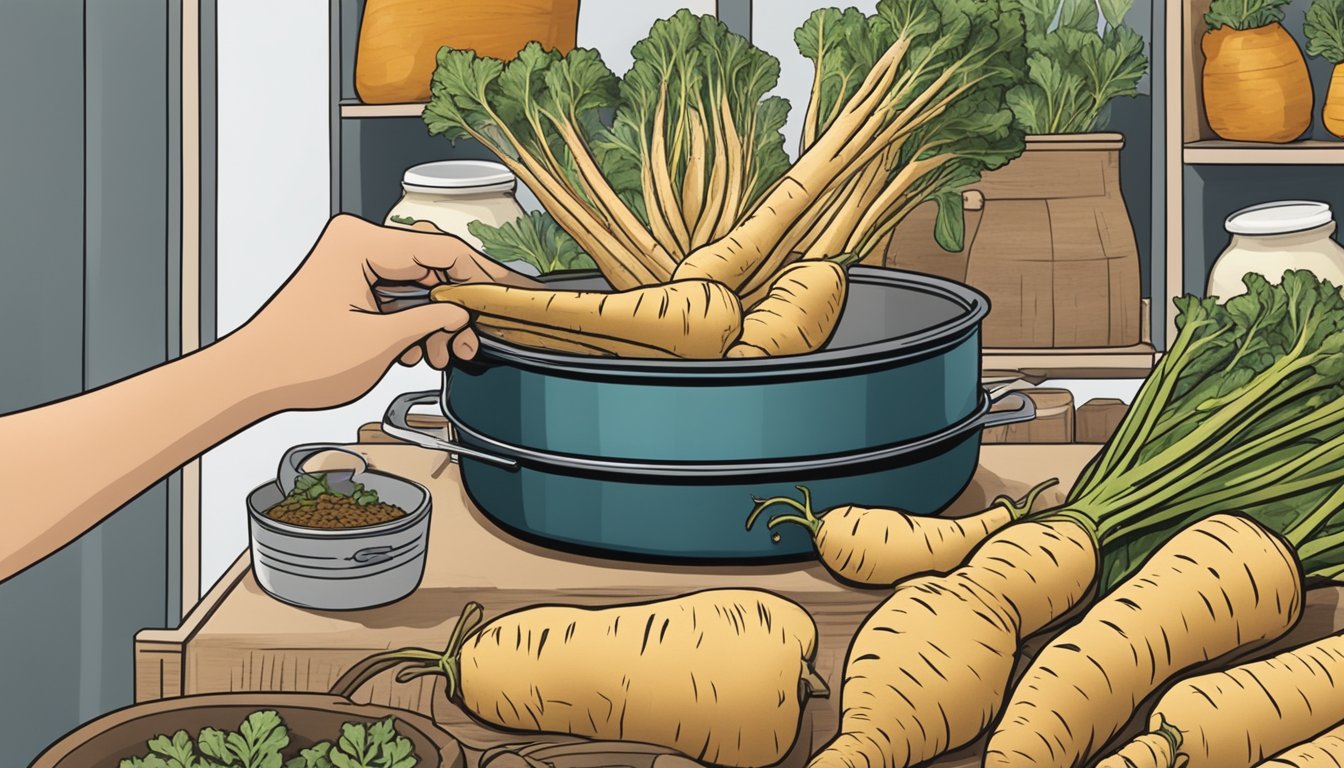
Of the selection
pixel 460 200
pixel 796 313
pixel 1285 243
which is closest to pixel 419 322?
pixel 796 313

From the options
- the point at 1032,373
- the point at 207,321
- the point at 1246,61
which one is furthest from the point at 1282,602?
the point at 207,321

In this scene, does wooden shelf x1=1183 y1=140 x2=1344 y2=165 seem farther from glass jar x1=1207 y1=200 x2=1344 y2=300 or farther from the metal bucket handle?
the metal bucket handle

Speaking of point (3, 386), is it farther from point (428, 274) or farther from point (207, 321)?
point (428, 274)

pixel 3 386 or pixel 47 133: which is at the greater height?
pixel 47 133

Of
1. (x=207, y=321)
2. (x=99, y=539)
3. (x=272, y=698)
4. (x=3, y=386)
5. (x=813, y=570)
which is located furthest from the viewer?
(x=207, y=321)

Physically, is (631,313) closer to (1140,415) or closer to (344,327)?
(344,327)
